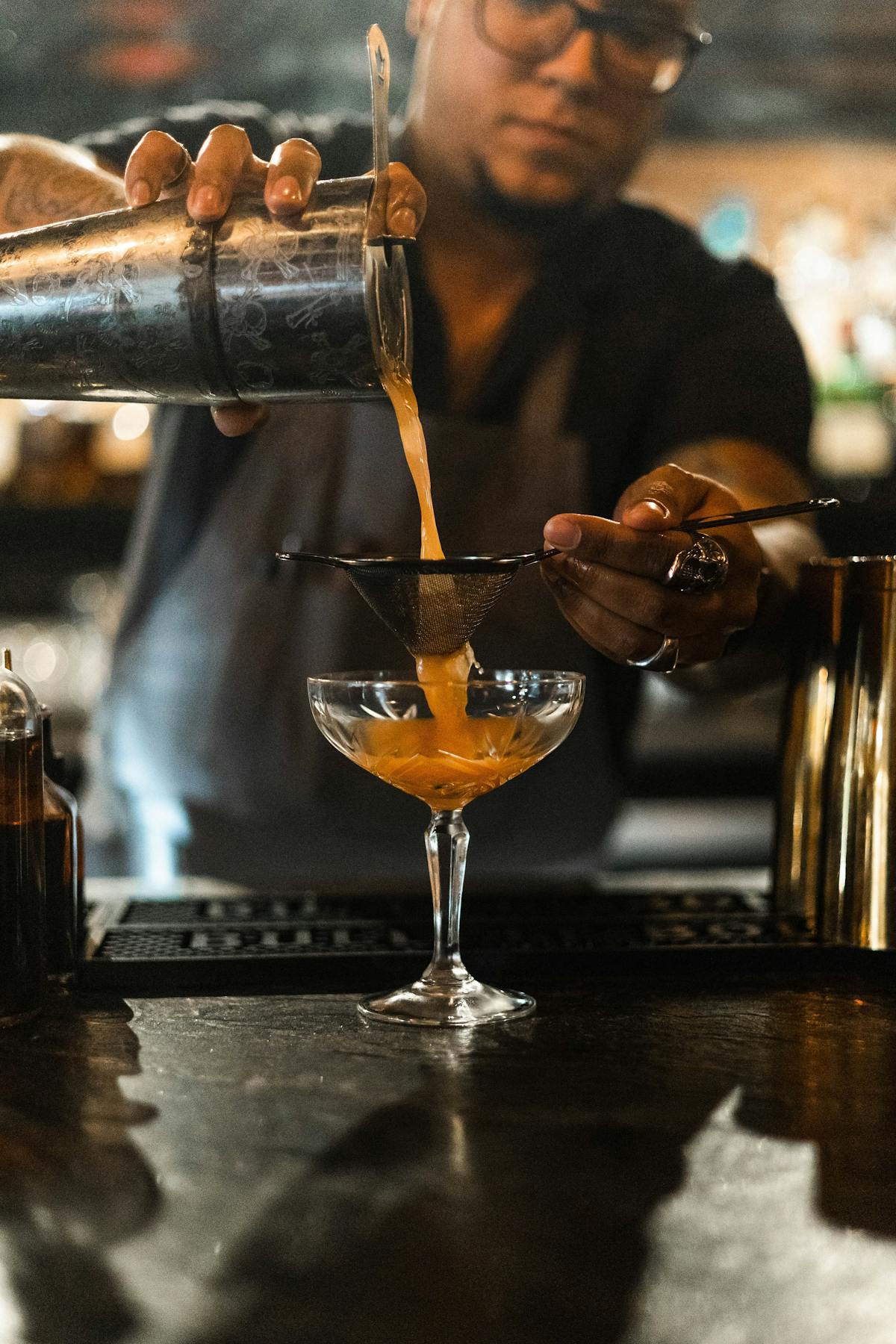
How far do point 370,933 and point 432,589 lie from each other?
0.33 metres

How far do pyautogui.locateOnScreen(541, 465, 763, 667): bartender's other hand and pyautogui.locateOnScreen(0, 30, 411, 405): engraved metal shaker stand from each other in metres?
0.21

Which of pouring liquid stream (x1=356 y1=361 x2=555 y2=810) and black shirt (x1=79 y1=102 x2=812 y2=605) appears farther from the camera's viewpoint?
black shirt (x1=79 y1=102 x2=812 y2=605)

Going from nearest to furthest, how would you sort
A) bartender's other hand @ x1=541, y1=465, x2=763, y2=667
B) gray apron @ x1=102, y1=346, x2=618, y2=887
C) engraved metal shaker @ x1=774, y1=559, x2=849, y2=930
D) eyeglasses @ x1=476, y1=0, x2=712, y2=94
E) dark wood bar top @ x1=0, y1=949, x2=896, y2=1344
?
dark wood bar top @ x1=0, y1=949, x2=896, y2=1344 < bartender's other hand @ x1=541, y1=465, x2=763, y2=667 < engraved metal shaker @ x1=774, y1=559, x2=849, y2=930 < eyeglasses @ x1=476, y1=0, x2=712, y2=94 < gray apron @ x1=102, y1=346, x2=618, y2=887

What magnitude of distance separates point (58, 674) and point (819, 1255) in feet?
9.95

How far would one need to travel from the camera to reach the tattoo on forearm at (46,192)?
123cm

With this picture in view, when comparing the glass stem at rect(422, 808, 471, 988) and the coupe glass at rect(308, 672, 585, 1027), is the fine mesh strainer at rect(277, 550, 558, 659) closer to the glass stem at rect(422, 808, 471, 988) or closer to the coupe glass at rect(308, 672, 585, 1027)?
the coupe glass at rect(308, 672, 585, 1027)

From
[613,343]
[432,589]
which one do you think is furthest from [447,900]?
[613,343]

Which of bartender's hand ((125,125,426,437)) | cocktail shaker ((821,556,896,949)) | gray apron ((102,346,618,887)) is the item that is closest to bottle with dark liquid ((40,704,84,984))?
bartender's hand ((125,125,426,437))

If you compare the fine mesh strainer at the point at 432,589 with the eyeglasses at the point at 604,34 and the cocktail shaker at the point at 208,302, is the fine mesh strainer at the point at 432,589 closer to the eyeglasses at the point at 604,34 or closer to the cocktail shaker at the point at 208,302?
the cocktail shaker at the point at 208,302

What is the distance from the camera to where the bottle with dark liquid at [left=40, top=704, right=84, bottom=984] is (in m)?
1.06

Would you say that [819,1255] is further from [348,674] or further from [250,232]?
[250,232]

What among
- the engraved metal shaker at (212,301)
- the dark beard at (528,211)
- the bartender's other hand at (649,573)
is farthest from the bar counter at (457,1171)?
the dark beard at (528,211)

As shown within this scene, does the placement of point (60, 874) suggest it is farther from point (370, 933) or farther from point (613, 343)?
point (613, 343)

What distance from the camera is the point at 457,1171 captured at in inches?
29.4
